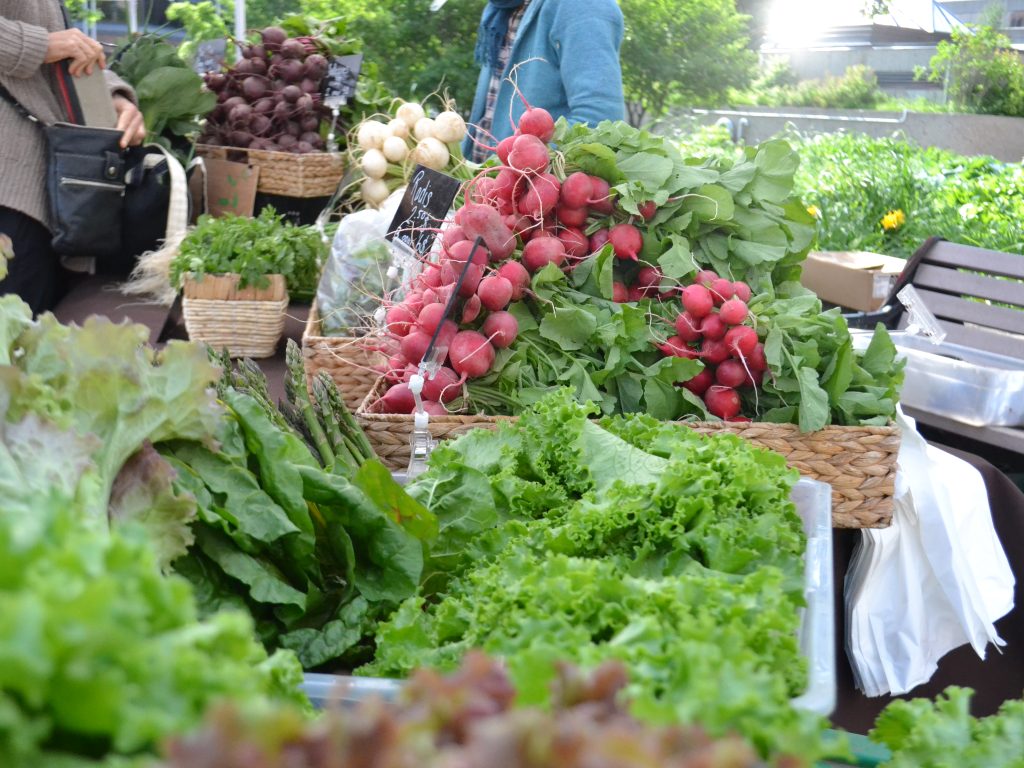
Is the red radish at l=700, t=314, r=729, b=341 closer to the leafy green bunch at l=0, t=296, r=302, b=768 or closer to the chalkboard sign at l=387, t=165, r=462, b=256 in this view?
the chalkboard sign at l=387, t=165, r=462, b=256

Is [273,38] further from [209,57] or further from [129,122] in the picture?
[129,122]

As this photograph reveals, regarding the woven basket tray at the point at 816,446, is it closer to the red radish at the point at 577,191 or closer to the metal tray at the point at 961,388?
the red radish at the point at 577,191

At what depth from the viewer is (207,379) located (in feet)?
4.36

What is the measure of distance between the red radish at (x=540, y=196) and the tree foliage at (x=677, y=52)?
41.5 ft

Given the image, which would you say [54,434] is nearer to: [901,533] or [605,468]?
[605,468]

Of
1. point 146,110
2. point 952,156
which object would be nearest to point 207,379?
point 146,110

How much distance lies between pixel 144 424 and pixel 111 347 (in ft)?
0.37

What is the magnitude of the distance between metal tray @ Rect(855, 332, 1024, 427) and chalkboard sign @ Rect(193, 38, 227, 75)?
381cm

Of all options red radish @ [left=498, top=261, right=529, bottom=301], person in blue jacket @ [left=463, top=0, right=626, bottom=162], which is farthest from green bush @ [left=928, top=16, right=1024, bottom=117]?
red radish @ [left=498, top=261, right=529, bottom=301]

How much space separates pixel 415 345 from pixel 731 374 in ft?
2.52

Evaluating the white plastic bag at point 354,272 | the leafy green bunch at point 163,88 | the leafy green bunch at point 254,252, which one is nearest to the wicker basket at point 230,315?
the leafy green bunch at point 254,252

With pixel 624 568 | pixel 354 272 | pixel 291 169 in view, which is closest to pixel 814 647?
pixel 624 568

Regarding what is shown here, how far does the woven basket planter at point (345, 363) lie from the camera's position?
2.59 m

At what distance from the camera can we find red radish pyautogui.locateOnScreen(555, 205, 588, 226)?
2.44m
